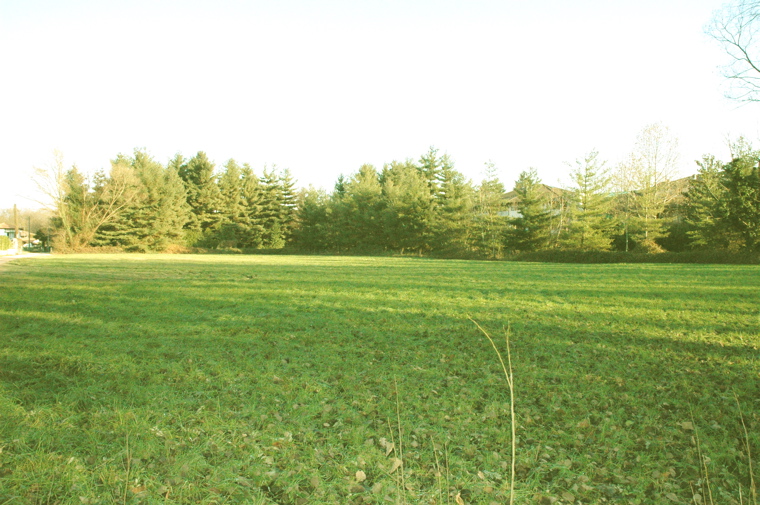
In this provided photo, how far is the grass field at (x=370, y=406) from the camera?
2.51 metres

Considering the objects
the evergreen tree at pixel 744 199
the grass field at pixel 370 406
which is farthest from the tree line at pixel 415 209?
the grass field at pixel 370 406

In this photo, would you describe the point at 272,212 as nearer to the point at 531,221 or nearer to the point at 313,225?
the point at 313,225

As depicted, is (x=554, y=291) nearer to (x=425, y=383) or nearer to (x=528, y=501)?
(x=425, y=383)

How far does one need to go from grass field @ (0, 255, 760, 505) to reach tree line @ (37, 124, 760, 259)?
2216cm

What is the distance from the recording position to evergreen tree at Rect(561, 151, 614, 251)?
27.8 m

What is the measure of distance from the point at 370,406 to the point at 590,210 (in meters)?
27.8

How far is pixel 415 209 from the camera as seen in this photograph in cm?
3625

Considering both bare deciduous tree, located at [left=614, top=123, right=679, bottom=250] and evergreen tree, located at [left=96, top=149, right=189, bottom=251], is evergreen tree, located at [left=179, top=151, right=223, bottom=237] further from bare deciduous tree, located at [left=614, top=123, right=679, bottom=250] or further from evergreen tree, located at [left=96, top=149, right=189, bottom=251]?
bare deciduous tree, located at [left=614, top=123, right=679, bottom=250]

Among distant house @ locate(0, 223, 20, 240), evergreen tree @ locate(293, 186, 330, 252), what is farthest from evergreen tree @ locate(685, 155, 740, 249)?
distant house @ locate(0, 223, 20, 240)

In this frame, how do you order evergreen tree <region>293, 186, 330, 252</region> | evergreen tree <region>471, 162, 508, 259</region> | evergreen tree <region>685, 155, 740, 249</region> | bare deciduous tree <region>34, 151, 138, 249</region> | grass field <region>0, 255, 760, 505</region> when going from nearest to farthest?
grass field <region>0, 255, 760, 505</region>
evergreen tree <region>685, 155, 740, 249</region>
evergreen tree <region>471, 162, 508, 259</region>
bare deciduous tree <region>34, 151, 138, 249</region>
evergreen tree <region>293, 186, 330, 252</region>

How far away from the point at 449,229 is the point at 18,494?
105 feet

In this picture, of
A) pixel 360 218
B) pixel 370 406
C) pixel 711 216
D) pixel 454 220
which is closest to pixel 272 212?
pixel 360 218

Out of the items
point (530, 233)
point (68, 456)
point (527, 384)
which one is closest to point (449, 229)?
point (530, 233)

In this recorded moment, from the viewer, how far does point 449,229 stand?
110ft
